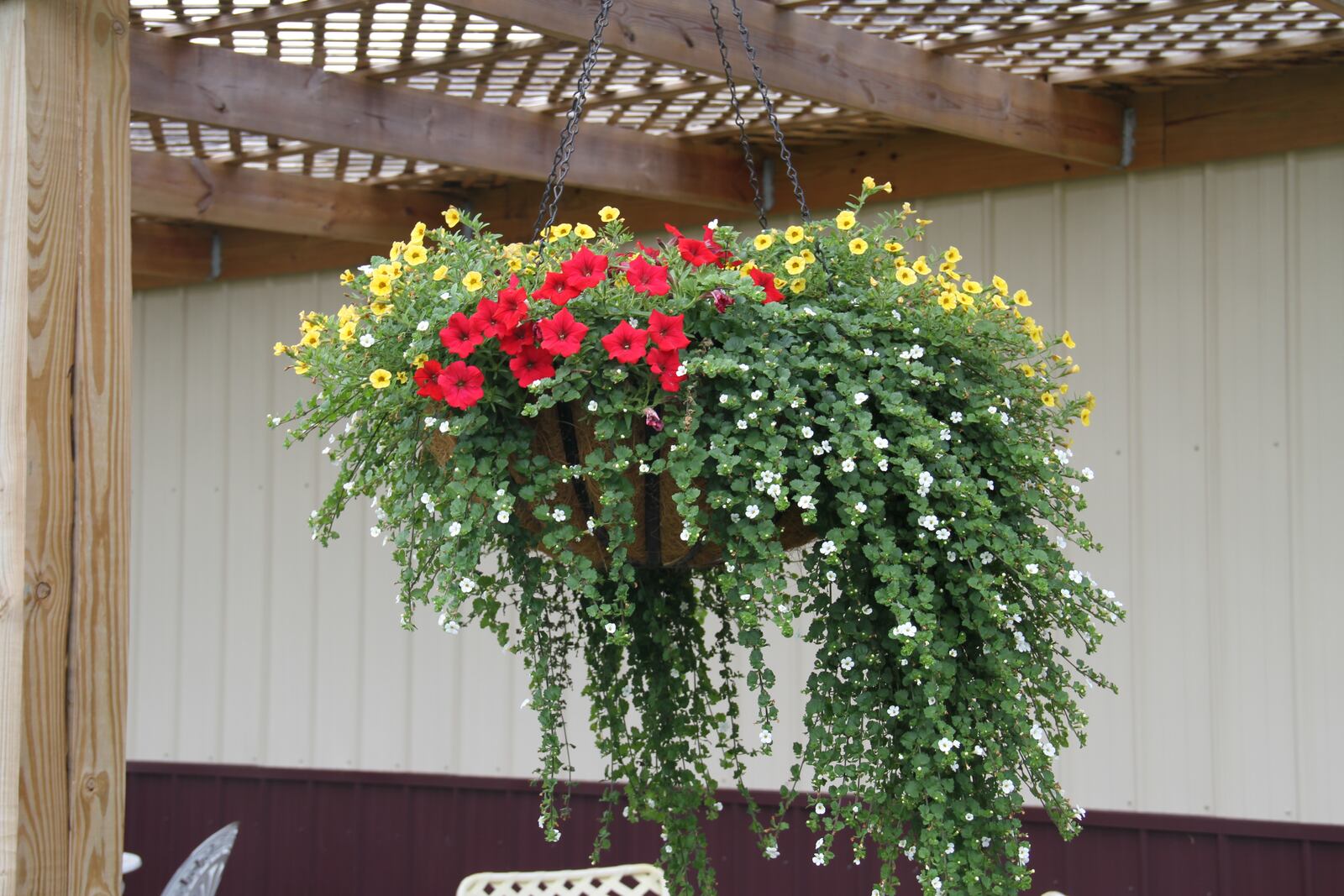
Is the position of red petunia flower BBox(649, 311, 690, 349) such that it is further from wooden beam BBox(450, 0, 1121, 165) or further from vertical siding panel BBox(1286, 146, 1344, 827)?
vertical siding panel BBox(1286, 146, 1344, 827)

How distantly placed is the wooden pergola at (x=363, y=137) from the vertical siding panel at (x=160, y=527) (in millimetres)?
192

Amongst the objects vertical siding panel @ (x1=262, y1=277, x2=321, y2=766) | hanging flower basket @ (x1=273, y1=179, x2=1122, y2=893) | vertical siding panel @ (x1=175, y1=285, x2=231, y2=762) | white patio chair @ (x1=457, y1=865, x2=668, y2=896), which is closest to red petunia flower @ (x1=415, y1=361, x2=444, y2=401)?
hanging flower basket @ (x1=273, y1=179, x2=1122, y2=893)

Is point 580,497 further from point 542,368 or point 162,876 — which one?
point 162,876

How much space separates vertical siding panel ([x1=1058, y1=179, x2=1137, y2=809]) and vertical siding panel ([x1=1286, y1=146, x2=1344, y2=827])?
1.24 ft

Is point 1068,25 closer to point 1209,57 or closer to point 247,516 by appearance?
point 1209,57

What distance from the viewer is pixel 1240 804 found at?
10.7 ft

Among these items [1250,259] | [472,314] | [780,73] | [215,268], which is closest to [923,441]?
[472,314]

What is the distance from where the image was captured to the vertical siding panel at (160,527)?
473 cm

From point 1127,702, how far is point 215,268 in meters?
3.16

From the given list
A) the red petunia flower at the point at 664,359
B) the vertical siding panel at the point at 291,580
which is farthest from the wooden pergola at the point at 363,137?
the red petunia flower at the point at 664,359

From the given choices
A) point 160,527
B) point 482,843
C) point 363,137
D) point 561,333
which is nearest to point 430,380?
point 561,333

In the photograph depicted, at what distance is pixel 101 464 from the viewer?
159 centimetres

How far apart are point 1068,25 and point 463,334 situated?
1.96 meters

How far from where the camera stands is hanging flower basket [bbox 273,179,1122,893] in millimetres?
1488
